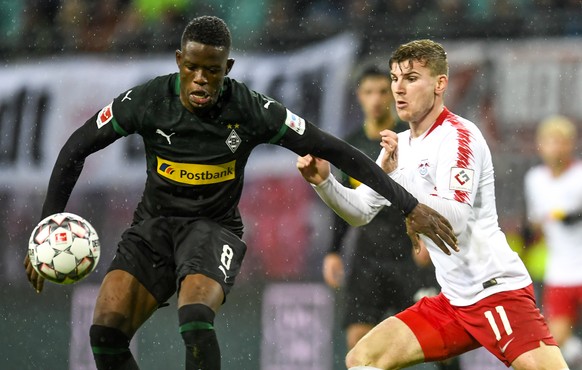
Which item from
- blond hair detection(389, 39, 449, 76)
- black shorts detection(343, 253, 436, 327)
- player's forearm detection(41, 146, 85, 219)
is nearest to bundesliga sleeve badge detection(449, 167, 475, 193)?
blond hair detection(389, 39, 449, 76)

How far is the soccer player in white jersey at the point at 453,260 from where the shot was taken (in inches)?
181

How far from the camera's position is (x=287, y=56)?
808cm

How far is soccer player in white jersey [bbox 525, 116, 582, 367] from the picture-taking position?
7.55 meters

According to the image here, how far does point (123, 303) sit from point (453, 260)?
1.41 m

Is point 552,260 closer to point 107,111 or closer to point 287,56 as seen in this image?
point 287,56

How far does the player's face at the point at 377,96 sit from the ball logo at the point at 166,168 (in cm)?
219

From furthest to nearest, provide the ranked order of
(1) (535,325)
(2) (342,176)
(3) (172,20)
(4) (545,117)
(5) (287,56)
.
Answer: (3) (172,20) → (5) (287,56) → (4) (545,117) → (2) (342,176) → (1) (535,325)

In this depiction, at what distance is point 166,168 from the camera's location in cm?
479

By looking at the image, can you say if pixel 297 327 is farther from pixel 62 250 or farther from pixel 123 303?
pixel 62 250

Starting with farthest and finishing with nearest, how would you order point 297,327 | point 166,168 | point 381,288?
point 297,327, point 381,288, point 166,168

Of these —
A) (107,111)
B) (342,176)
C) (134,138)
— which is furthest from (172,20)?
(107,111)

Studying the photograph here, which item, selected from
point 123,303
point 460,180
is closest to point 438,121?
point 460,180

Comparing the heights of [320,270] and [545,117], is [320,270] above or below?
below

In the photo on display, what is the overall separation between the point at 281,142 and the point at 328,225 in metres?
3.00
